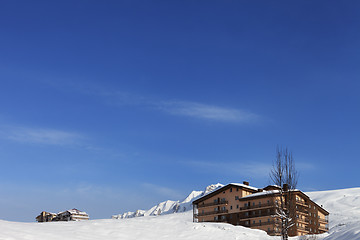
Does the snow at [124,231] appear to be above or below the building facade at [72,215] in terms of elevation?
below

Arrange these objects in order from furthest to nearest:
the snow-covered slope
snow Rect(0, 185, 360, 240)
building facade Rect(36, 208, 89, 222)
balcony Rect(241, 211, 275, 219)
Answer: building facade Rect(36, 208, 89, 222) < the snow-covered slope < balcony Rect(241, 211, 275, 219) < snow Rect(0, 185, 360, 240)

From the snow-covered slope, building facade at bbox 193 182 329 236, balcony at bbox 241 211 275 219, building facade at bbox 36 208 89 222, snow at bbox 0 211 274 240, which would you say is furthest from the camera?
building facade at bbox 36 208 89 222

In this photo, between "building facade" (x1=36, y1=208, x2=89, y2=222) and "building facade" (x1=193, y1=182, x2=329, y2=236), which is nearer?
"building facade" (x1=193, y1=182, x2=329, y2=236)

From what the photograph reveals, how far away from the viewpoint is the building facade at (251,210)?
7925 cm

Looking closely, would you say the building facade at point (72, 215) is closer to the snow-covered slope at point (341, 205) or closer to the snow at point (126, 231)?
the snow at point (126, 231)

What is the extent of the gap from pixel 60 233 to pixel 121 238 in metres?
6.38

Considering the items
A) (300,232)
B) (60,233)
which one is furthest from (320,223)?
(60,233)

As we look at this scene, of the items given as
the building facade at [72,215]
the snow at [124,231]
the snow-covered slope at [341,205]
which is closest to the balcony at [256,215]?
the snow-covered slope at [341,205]

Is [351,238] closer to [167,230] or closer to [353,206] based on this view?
[167,230]

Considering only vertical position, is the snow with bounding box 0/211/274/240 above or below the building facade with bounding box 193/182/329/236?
below

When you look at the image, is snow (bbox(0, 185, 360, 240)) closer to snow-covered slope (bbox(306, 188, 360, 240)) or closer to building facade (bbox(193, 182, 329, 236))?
building facade (bbox(193, 182, 329, 236))

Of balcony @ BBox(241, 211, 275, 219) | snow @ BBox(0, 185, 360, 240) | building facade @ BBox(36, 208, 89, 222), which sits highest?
building facade @ BBox(36, 208, 89, 222)

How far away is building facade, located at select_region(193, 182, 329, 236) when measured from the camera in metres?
79.2

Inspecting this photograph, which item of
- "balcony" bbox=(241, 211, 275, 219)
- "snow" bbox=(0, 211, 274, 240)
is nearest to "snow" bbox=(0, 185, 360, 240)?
"snow" bbox=(0, 211, 274, 240)
